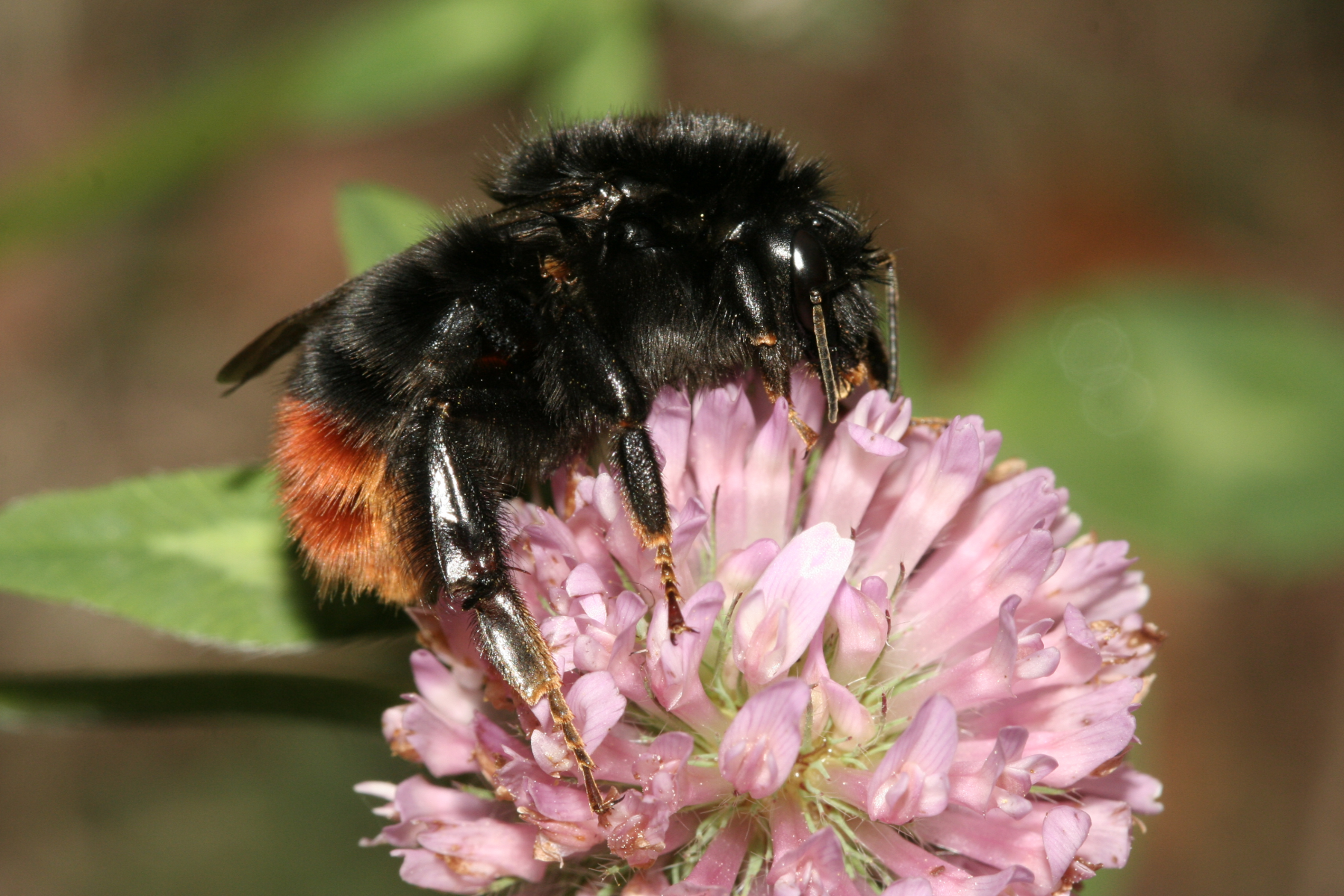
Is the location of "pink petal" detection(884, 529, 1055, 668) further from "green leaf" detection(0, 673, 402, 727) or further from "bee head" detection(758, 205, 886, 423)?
"green leaf" detection(0, 673, 402, 727)

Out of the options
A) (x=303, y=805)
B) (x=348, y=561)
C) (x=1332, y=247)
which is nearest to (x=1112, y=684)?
(x=348, y=561)

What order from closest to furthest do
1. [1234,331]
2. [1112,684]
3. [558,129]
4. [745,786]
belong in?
[745,786]
[1112,684]
[558,129]
[1234,331]

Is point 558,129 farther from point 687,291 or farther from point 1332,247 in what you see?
point 1332,247

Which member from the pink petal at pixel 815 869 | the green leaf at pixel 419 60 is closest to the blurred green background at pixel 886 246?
the green leaf at pixel 419 60

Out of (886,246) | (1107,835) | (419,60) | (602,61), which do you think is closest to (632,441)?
(1107,835)

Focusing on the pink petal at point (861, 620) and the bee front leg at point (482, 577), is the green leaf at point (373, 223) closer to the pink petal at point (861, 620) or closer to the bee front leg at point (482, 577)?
the bee front leg at point (482, 577)

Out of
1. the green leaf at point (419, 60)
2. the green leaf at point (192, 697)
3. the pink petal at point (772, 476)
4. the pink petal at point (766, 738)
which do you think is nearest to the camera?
the pink petal at point (766, 738)
